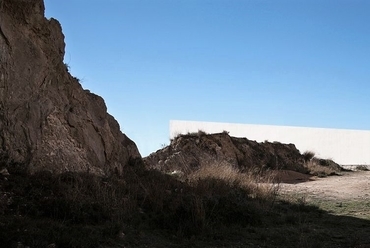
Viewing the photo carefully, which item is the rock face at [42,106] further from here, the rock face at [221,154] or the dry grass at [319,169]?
the dry grass at [319,169]

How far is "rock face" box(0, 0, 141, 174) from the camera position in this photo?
31.0 feet

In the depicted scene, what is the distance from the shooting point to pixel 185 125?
159ft

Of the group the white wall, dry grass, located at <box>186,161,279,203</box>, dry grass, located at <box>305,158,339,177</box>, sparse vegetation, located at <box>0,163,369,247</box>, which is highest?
the white wall

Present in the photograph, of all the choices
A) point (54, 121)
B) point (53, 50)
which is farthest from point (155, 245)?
point (53, 50)

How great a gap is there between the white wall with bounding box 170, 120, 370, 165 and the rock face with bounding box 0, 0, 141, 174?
1528 inches

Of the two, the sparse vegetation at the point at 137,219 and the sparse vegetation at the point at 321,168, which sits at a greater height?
the sparse vegetation at the point at 321,168

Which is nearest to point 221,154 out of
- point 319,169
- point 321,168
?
point 319,169

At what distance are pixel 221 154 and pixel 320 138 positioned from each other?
2934 cm

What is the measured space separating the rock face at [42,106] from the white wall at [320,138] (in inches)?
1528

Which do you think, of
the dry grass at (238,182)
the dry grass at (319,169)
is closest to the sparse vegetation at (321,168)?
the dry grass at (319,169)

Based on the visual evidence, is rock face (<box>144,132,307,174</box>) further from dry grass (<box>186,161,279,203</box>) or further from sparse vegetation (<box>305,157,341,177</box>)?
dry grass (<box>186,161,279,203</box>)

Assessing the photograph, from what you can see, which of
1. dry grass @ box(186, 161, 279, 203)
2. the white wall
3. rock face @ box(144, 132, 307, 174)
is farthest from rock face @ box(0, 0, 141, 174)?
the white wall

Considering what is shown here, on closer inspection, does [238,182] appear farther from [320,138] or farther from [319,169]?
[320,138]

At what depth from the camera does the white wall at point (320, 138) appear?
52.2m
